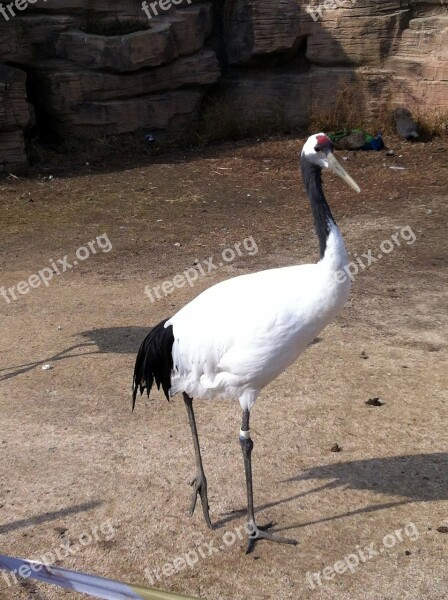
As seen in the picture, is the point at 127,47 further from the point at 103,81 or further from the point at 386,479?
the point at 386,479

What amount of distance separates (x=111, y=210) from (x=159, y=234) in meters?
1.14

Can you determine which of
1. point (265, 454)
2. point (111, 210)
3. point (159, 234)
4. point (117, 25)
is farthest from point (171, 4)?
point (265, 454)

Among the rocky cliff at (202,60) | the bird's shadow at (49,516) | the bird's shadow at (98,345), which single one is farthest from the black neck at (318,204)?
the rocky cliff at (202,60)

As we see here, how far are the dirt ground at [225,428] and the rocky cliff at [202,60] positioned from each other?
10.8ft

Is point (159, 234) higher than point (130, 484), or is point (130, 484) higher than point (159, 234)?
point (130, 484)

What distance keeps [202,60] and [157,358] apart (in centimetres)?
940

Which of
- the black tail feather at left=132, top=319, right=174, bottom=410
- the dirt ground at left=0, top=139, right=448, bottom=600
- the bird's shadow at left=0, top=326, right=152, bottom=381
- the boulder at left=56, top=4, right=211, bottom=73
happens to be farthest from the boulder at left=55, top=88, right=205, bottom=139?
the black tail feather at left=132, top=319, right=174, bottom=410

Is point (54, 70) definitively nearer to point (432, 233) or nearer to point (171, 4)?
point (171, 4)

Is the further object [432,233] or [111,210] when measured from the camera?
[111,210]

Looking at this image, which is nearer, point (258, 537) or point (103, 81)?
point (258, 537)

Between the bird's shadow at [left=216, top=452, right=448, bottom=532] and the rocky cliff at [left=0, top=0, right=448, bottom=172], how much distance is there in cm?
824

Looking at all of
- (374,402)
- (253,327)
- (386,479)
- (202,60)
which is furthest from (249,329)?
(202,60)

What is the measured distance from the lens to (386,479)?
5.02m

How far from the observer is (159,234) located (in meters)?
9.62
